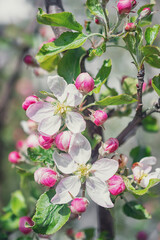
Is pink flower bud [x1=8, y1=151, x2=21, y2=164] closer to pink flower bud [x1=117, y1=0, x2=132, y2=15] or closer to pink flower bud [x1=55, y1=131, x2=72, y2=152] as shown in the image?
pink flower bud [x1=55, y1=131, x2=72, y2=152]

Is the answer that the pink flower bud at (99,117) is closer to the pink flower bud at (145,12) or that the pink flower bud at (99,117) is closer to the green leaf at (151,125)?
the pink flower bud at (145,12)

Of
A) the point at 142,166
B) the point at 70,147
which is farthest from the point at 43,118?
the point at 142,166

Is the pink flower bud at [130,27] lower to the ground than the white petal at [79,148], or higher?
higher

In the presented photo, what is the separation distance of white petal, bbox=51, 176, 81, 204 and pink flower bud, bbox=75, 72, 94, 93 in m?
0.25

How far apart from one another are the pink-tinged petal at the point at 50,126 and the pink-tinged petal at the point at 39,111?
0.6 inches

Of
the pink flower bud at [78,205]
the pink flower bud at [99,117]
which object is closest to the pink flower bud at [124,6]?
the pink flower bud at [99,117]

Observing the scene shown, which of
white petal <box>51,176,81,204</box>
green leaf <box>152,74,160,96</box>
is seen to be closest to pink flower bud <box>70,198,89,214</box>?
white petal <box>51,176,81,204</box>

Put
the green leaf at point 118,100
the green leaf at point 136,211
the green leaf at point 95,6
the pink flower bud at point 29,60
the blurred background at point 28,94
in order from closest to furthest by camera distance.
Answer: the green leaf at point 118,100
the green leaf at point 95,6
the green leaf at point 136,211
the pink flower bud at point 29,60
the blurred background at point 28,94

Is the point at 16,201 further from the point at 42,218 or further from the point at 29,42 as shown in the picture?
the point at 29,42

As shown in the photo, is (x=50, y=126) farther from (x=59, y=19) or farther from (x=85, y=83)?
(x=59, y=19)

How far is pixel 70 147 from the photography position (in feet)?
2.62

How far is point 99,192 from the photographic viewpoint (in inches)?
32.4

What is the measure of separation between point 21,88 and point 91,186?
2.86 m

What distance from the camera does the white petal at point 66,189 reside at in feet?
2.65
